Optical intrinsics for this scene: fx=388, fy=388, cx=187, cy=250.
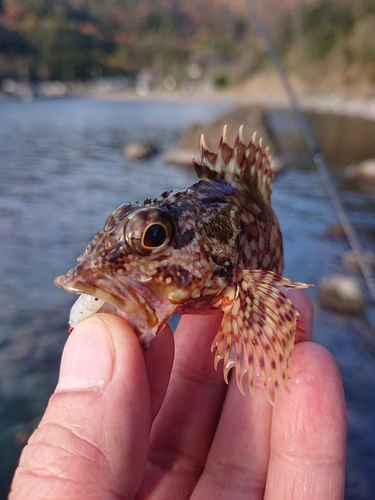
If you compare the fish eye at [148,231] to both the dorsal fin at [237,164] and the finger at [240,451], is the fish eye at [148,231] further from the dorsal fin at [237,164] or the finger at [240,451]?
the finger at [240,451]

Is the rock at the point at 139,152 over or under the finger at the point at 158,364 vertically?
over

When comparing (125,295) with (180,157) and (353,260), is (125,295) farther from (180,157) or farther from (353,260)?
(180,157)

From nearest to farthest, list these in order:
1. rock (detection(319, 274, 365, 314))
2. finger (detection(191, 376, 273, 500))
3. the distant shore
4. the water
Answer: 1. finger (detection(191, 376, 273, 500))
2. the water
3. rock (detection(319, 274, 365, 314))
4. the distant shore

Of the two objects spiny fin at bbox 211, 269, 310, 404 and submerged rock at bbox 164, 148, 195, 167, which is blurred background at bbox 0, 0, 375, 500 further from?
spiny fin at bbox 211, 269, 310, 404

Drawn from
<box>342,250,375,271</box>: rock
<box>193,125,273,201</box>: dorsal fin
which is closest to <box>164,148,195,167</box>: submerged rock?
<box>342,250,375,271</box>: rock

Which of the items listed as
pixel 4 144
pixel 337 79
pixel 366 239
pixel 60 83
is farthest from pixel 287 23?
pixel 366 239

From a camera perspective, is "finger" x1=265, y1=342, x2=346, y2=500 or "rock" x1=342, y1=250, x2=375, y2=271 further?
"rock" x1=342, y1=250, x2=375, y2=271

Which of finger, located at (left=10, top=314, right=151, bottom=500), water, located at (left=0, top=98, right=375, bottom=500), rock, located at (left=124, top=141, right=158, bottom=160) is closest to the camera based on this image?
finger, located at (left=10, top=314, right=151, bottom=500)

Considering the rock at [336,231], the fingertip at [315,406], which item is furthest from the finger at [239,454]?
the rock at [336,231]
